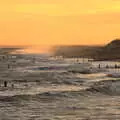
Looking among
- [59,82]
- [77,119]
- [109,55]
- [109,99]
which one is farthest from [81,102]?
[109,55]

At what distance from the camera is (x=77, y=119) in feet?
93.9

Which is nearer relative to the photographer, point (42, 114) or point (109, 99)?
point (42, 114)

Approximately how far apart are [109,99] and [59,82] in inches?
781

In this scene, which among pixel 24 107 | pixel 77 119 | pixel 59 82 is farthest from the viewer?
pixel 59 82

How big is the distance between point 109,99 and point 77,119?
1153cm

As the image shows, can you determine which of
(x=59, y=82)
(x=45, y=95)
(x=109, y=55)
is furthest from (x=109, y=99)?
(x=109, y=55)

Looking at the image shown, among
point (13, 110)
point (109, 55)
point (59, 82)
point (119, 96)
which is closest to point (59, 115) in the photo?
point (13, 110)

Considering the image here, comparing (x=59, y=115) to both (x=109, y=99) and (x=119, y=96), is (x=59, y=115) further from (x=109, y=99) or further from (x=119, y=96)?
(x=119, y=96)

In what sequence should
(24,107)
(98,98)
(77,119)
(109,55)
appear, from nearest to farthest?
(77,119) < (24,107) < (98,98) < (109,55)

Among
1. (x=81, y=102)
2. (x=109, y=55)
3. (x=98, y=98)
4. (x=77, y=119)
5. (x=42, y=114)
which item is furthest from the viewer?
(x=109, y=55)

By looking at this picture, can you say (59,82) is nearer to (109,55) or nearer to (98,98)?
(98,98)

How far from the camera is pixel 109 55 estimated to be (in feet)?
534

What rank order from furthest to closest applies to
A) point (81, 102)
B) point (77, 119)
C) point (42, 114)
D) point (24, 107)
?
point (81, 102)
point (24, 107)
point (42, 114)
point (77, 119)

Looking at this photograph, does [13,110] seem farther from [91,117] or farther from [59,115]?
[91,117]
